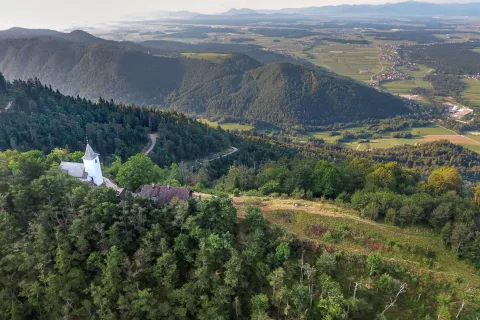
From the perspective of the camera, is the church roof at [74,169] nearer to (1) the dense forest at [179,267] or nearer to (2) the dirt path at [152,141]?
(1) the dense forest at [179,267]

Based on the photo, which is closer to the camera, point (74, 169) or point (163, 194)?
point (163, 194)

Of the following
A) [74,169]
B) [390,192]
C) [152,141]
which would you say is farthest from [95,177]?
[152,141]

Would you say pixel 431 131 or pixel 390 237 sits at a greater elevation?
pixel 390 237

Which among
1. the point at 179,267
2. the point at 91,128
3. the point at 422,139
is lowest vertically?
the point at 422,139

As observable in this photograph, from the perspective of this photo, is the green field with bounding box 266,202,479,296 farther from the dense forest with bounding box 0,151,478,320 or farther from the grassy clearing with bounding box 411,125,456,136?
the grassy clearing with bounding box 411,125,456,136

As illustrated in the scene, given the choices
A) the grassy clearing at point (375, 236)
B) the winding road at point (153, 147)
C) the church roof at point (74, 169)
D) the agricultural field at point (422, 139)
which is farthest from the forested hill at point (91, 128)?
the agricultural field at point (422, 139)

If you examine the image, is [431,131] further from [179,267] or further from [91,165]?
[179,267]

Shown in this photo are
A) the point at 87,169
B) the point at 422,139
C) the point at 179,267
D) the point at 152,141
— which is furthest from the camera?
the point at 422,139
